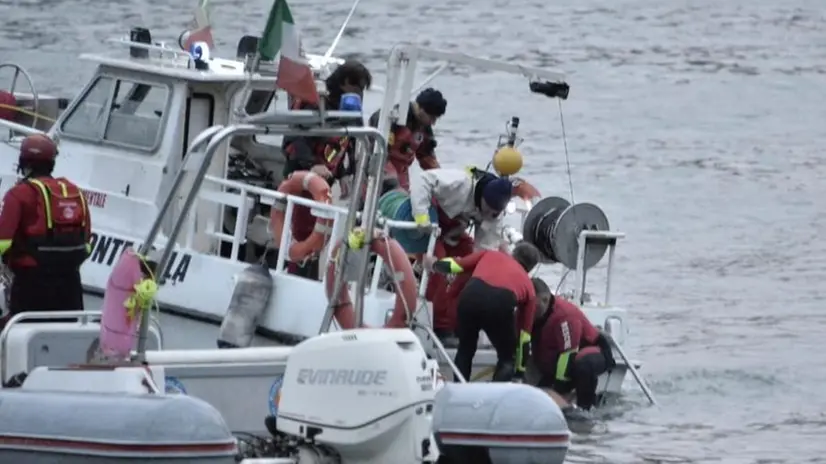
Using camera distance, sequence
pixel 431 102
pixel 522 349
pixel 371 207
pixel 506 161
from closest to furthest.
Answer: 1. pixel 371 207
2. pixel 522 349
3. pixel 431 102
4. pixel 506 161

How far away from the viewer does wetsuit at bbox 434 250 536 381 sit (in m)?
11.6

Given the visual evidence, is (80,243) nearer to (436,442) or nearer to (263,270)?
(263,270)

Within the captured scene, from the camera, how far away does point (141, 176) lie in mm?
12961

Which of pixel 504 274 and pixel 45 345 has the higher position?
pixel 45 345

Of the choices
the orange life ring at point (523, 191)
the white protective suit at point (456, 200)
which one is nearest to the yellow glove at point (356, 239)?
the white protective suit at point (456, 200)

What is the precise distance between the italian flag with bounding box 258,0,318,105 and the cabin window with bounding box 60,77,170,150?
3.85 metres

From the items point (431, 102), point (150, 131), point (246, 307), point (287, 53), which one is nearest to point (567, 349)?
point (431, 102)

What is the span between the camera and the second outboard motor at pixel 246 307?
38.8 ft

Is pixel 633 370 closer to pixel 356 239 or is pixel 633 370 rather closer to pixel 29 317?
pixel 356 239

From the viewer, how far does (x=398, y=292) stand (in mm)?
10336

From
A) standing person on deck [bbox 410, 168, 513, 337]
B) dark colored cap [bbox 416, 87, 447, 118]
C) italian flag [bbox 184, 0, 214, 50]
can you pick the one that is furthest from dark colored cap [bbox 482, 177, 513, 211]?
italian flag [bbox 184, 0, 214, 50]

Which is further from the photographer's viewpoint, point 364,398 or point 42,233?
point 42,233

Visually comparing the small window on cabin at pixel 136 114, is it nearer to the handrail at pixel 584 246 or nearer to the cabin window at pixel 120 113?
the cabin window at pixel 120 113

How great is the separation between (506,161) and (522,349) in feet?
3.80
